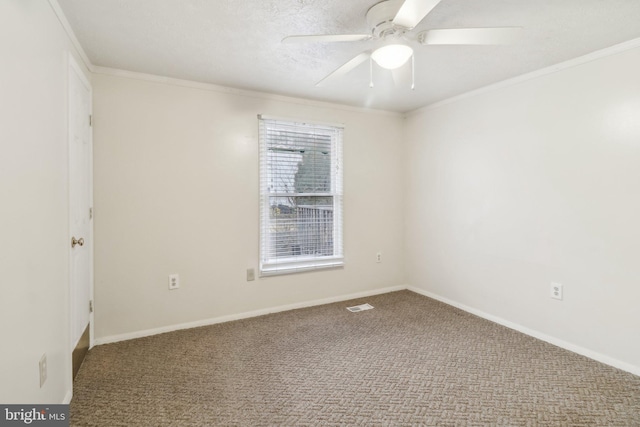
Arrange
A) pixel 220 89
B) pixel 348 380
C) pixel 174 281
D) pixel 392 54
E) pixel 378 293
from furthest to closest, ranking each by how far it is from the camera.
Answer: pixel 378 293 → pixel 220 89 → pixel 174 281 → pixel 348 380 → pixel 392 54

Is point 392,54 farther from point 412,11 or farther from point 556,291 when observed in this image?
point 556,291

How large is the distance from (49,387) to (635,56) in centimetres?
412

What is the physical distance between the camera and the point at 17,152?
132cm

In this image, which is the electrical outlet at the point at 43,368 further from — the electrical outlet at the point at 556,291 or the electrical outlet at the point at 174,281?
the electrical outlet at the point at 556,291

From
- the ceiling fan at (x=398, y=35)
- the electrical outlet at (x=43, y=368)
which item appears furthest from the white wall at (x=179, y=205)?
the ceiling fan at (x=398, y=35)

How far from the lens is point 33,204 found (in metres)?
1.47

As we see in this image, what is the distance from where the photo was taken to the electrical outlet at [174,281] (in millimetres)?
2957

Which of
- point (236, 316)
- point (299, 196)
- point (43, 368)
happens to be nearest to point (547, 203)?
point (299, 196)

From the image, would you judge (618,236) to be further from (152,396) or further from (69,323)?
(69,323)

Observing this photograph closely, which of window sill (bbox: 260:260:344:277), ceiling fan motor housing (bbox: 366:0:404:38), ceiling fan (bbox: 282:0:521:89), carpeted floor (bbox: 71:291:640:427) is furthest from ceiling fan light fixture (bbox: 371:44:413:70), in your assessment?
window sill (bbox: 260:260:344:277)

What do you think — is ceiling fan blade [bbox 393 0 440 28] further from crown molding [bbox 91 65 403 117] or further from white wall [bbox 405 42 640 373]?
crown molding [bbox 91 65 403 117]

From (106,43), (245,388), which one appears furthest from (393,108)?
(245,388)

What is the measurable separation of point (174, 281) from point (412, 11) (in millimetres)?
2800

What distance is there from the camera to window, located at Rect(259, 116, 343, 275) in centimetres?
341
